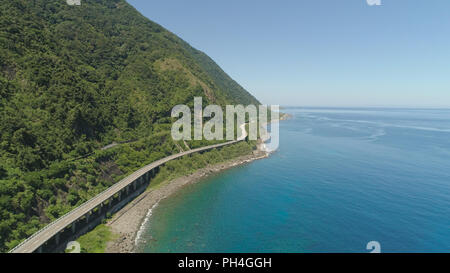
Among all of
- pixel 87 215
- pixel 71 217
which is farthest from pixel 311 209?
pixel 71 217

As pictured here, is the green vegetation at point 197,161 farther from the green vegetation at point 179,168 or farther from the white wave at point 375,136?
the white wave at point 375,136

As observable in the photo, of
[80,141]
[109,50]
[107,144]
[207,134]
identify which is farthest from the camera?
[109,50]

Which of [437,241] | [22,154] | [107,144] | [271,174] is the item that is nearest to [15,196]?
[22,154]

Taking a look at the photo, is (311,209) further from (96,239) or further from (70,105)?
(70,105)

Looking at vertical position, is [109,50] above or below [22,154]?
above

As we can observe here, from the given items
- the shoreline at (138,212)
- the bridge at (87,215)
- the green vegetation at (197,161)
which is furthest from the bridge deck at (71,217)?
the green vegetation at (197,161)

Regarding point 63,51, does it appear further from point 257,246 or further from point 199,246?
point 257,246
